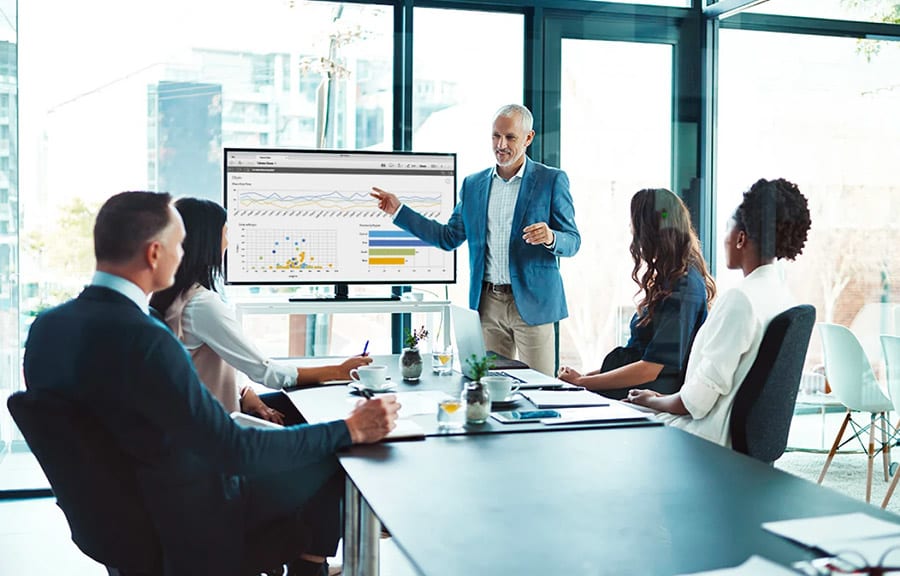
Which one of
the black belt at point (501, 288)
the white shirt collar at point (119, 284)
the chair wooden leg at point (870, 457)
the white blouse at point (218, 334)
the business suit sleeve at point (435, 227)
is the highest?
the business suit sleeve at point (435, 227)

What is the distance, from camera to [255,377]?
9.02ft

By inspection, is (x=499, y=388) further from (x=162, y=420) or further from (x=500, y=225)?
(x=500, y=225)

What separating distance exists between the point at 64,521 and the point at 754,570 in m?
3.40

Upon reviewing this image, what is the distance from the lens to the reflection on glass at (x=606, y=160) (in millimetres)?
5188

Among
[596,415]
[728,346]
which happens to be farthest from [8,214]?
[728,346]

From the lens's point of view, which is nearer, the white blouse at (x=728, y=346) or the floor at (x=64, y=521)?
the white blouse at (x=728, y=346)

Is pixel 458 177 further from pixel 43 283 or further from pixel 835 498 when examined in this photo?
pixel 835 498

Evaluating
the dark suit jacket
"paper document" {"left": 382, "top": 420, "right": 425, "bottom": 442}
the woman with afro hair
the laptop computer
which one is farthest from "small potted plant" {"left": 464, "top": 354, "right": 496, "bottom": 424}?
the woman with afro hair

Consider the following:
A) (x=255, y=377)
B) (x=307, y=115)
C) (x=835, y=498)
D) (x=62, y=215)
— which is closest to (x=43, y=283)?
(x=62, y=215)

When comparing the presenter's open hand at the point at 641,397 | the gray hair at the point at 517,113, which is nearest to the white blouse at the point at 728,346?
the presenter's open hand at the point at 641,397

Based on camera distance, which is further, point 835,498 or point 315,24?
point 315,24

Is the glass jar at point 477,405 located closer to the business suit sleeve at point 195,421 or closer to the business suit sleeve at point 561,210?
the business suit sleeve at point 195,421

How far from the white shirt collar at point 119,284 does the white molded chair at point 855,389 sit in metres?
2.73

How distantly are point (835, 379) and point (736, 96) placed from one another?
6.06ft
